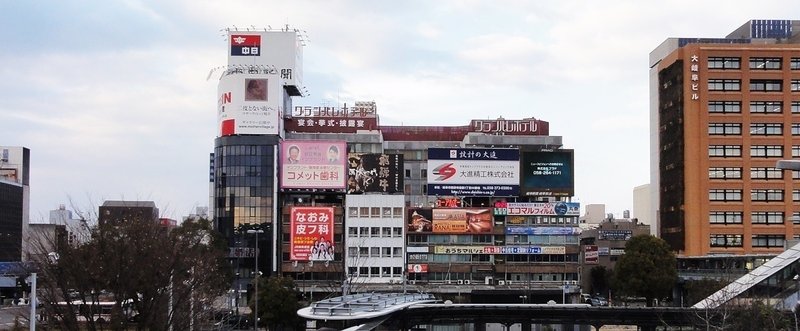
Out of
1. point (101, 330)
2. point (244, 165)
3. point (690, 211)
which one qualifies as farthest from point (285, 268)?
point (101, 330)

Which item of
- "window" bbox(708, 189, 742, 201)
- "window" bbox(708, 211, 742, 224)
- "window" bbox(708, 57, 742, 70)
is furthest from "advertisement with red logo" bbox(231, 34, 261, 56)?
"window" bbox(708, 211, 742, 224)

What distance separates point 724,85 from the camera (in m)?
99.3

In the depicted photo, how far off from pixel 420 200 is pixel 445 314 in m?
54.2

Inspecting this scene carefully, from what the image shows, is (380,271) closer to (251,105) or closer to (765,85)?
(251,105)

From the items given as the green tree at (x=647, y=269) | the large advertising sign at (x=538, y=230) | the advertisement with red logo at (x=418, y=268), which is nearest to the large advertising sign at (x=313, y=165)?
the advertisement with red logo at (x=418, y=268)

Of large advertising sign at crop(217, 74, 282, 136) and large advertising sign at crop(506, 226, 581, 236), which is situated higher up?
large advertising sign at crop(217, 74, 282, 136)

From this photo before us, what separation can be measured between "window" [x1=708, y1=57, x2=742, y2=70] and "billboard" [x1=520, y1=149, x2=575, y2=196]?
64.6 feet

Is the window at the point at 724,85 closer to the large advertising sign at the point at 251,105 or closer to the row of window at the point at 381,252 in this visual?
the row of window at the point at 381,252

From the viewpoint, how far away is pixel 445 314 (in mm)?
47344

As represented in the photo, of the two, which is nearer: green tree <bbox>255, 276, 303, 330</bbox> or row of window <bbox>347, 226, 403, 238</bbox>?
green tree <bbox>255, 276, 303, 330</bbox>

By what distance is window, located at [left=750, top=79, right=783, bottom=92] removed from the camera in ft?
325

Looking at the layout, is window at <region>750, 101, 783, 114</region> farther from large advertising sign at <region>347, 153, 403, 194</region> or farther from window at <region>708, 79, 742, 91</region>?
large advertising sign at <region>347, 153, 403, 194</region>

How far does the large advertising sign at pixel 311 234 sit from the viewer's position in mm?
91375

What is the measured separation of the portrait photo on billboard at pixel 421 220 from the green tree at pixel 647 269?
20.4 metres
